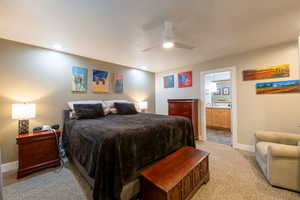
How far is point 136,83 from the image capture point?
444 cm

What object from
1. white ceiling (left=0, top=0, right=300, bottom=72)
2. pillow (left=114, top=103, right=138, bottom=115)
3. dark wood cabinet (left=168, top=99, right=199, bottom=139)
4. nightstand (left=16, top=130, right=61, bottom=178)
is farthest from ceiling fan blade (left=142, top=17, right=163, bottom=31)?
nightstand (left=16, top=130, right=61, bottom=178)

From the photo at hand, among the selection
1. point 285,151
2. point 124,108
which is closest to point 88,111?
point 124,108

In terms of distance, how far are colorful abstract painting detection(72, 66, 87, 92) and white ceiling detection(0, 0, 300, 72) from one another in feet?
1.61

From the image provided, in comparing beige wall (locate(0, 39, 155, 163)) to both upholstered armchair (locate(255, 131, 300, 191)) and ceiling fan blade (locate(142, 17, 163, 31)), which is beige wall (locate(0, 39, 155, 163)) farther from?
upholstered armchair (locate(255, 131, 300, 191))

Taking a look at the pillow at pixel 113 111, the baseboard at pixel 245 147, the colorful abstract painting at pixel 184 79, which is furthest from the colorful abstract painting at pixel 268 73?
the pillow at pixel 113 111

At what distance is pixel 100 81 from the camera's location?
137 inches

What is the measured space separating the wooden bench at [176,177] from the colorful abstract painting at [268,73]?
2402 millimetres

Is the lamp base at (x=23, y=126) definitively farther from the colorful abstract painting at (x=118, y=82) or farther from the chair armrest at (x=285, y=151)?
the chair armrest at (x=285, y=151)

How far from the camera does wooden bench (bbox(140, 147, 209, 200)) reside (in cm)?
121

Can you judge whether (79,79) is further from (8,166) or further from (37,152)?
(8,166)

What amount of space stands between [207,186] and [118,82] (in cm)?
333

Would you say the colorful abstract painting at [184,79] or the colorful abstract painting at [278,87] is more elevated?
the colorful abstract painting at [184,79]

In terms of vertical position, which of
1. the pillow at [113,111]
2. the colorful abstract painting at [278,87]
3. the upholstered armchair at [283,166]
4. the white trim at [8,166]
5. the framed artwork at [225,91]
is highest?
the framed artwork at [225,91]

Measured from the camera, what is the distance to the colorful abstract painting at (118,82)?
12.5ft
